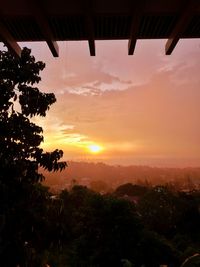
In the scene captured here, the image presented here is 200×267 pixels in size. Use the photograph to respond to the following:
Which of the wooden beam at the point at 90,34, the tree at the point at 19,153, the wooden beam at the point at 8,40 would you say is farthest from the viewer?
the tree at the point at 19,153

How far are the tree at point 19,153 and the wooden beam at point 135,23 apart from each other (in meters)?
6.48

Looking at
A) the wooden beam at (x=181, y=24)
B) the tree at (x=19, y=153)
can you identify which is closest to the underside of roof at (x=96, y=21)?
the wooden beam at (x=181, y=24)

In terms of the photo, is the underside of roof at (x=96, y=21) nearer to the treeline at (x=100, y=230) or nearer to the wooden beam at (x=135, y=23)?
the wooden beam at (x=135, y=23)

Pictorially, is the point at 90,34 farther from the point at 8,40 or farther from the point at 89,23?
the point at 8,40

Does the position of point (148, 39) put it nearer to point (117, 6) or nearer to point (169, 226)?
point (117, 6)

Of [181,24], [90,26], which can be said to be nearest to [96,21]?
[90,26]

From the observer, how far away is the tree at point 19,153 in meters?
8.44

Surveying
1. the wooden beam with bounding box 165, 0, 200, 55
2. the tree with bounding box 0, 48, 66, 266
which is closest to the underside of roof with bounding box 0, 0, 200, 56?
the wooden beam with bounding box 165, 0, 200, 55

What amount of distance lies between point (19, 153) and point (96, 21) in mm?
6932

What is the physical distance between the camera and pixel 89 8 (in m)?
2.17

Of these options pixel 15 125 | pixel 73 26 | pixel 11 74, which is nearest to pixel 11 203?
pixel 15 125

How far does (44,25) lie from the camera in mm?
2369

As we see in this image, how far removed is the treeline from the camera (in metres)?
8.80

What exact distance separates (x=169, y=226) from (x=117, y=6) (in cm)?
3416
